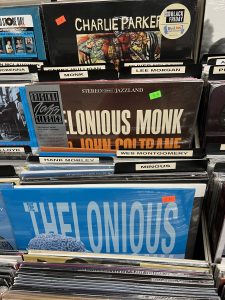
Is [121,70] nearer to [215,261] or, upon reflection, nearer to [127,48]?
[127,48]

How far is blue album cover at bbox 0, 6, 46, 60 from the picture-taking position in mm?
802

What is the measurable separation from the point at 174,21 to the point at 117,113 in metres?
0.27

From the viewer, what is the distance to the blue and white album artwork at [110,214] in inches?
33.1

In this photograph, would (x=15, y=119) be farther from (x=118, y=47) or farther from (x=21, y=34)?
(x=118, y=47)

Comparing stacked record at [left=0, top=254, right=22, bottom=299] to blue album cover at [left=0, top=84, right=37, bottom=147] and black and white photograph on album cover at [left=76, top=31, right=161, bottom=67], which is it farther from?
black and white photograph on album cover at [left=76, top=31, right=161, bottom=67]

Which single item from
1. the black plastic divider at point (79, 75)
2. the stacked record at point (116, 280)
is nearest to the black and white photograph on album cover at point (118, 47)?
the black plastic divider at point (79, 75)

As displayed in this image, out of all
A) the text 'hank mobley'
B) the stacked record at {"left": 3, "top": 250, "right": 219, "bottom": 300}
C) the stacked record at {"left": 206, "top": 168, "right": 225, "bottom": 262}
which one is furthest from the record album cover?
the stacked record at {"left": 3, "top": 250, "right": 219, "bottom": 300}

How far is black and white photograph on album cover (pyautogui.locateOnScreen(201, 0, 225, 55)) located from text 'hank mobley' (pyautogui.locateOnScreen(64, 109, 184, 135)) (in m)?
0.21

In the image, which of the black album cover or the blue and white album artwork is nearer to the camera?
the black album cover

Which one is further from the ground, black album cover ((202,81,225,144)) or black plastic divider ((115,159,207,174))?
black album cover ((202,81,225,144))

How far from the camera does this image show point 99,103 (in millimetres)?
785

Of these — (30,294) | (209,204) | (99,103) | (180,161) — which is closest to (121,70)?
(99,103)

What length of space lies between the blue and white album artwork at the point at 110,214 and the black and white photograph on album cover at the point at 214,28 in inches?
14.8

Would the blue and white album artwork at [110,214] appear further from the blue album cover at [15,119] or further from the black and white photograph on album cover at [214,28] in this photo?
the black and white photograph on album cover at [214,28]
